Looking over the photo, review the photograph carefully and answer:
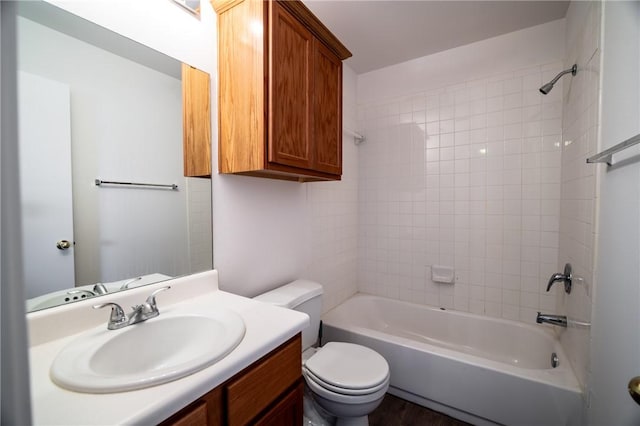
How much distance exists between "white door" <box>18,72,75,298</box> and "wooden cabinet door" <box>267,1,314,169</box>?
0.68 m

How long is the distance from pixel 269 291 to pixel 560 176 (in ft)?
6.81

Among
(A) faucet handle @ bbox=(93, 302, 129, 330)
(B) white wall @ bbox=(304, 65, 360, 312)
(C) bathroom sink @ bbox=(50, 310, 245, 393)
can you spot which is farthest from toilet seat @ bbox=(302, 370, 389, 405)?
(A) faucet handle @ bbox=(93, 302, 129, 330)

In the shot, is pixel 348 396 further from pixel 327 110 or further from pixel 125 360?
pixel 327 110

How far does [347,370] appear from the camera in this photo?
4.32 ft

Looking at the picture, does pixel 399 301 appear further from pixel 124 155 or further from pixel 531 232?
pixel 124 155

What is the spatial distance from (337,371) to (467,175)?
1.72 meters

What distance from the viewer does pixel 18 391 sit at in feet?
0.71

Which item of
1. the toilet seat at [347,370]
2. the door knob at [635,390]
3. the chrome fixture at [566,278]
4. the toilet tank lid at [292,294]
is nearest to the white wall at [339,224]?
the toilet tank lid at [292,294]

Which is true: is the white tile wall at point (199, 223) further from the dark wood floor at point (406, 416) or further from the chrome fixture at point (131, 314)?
the dark wood floor at point (406, 416)

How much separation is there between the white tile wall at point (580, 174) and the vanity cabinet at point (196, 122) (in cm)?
172

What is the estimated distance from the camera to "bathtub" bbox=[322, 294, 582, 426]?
4.35 feet

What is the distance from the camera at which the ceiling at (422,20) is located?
1613 millimetres

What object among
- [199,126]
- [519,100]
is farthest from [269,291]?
[519,100]

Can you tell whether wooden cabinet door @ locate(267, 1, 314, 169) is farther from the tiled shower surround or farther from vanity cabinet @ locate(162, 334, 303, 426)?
the tiled shower surround
